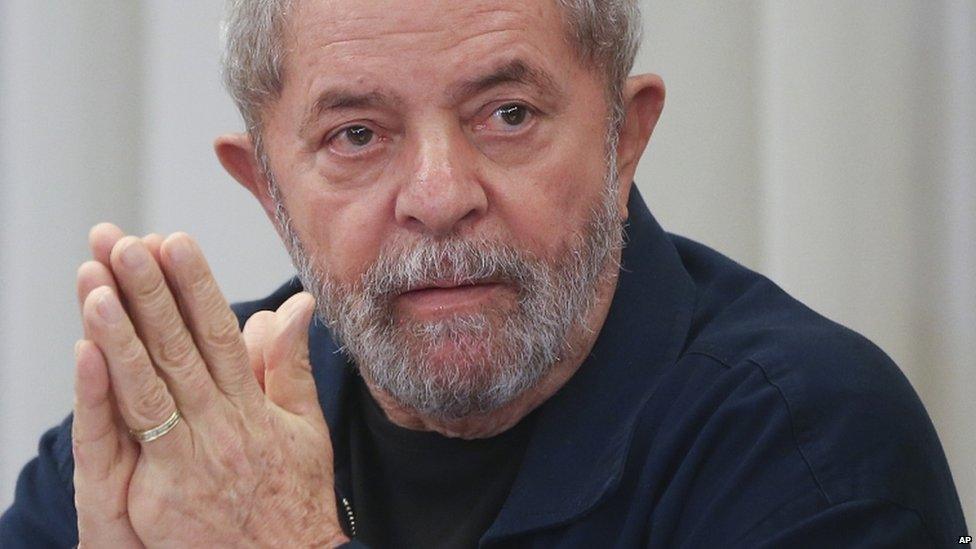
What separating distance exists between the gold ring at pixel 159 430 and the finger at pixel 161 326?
0.9 inches

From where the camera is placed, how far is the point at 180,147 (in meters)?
2.99

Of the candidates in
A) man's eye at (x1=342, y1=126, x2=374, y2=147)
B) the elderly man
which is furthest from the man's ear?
man's eye at (x1=342, y1=126, x2=374, y2=147)

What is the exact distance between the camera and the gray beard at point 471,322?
1.80 meters

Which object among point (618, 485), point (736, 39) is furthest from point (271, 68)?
point (736, 39)

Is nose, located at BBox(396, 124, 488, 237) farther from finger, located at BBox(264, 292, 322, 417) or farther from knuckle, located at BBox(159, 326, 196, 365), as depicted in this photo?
knuckle, located at BBox(159, 326, 196, 365)

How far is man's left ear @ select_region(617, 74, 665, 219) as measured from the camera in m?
2.07

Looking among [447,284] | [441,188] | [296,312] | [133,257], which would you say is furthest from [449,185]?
[133,257]

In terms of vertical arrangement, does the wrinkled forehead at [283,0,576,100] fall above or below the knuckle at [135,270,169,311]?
above

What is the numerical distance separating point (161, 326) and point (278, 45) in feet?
2.00

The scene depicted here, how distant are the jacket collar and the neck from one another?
17mm

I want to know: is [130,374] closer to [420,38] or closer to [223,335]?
[223,335]

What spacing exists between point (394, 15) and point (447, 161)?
21 centimetres

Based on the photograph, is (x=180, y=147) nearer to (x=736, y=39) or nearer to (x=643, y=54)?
(x=643, y=54)

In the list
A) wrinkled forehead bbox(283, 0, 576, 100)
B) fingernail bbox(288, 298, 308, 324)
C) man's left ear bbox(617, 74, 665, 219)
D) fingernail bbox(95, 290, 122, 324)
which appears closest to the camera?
fingernail bbox(95, 290, 122, 324)
